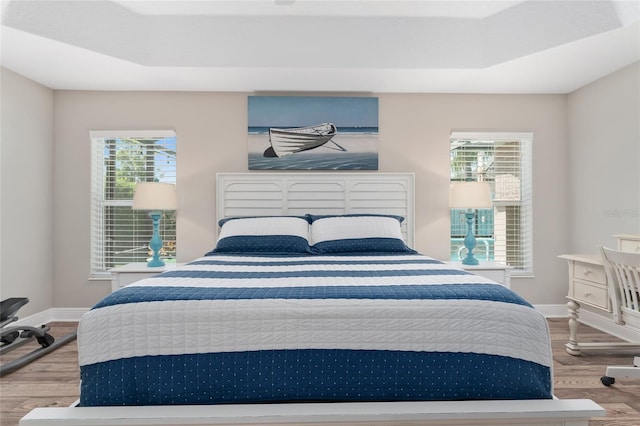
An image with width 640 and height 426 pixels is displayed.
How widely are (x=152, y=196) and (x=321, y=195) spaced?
1557 mm

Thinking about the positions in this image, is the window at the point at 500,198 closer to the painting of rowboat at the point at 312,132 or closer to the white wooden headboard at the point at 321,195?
the white wooden headboard at the point at 321,195

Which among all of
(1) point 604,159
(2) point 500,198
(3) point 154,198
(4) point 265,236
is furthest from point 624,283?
(3) point 154,198

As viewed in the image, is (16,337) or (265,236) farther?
(265,236)

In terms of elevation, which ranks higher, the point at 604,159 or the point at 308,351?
the point at 604,159

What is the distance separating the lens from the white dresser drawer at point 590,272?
2.62 metres

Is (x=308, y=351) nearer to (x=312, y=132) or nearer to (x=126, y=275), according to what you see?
(x=126, y=275)

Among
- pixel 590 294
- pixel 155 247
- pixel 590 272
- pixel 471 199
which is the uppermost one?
pixel 471 199

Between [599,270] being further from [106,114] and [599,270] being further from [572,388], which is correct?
[106,114]

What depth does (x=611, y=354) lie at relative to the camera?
2773 mm

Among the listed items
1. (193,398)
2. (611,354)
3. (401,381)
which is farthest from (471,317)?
(611,354)

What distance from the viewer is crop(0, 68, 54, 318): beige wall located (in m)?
3.24

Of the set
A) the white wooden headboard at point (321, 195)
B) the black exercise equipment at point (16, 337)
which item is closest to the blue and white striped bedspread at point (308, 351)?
the black exercise equipment at point (16, 337)

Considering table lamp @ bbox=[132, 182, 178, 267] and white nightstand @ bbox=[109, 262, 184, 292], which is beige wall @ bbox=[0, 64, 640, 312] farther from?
white nightstand @ bbox=[109, 262, 184, 292]

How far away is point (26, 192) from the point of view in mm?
3449
